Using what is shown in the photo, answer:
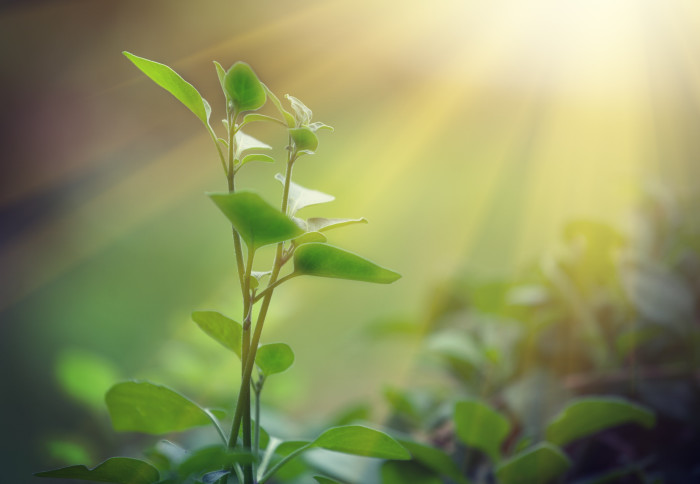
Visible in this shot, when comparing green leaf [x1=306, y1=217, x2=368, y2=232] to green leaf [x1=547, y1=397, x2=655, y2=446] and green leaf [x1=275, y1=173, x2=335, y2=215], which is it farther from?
green leaf [x1=547, y1=397, x2=655, y2=446]

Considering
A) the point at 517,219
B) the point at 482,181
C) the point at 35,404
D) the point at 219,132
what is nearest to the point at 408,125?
the point at 482,181

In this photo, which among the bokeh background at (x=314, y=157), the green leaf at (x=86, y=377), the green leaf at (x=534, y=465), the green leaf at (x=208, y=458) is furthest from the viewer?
the bokeh background at (x=314, y=157)

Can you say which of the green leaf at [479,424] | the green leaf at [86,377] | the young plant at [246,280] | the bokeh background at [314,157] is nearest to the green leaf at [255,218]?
the young plant at [246,280]

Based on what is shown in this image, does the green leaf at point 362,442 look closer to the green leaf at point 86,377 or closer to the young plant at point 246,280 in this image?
the young plant at point 246,280

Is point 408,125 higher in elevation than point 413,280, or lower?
higher

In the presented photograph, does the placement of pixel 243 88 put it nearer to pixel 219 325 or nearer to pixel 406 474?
pixel 219 325

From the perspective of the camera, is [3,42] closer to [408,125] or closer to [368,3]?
[368,3]

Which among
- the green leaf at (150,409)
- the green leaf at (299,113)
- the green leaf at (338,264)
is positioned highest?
the green leaf at (299,113)
